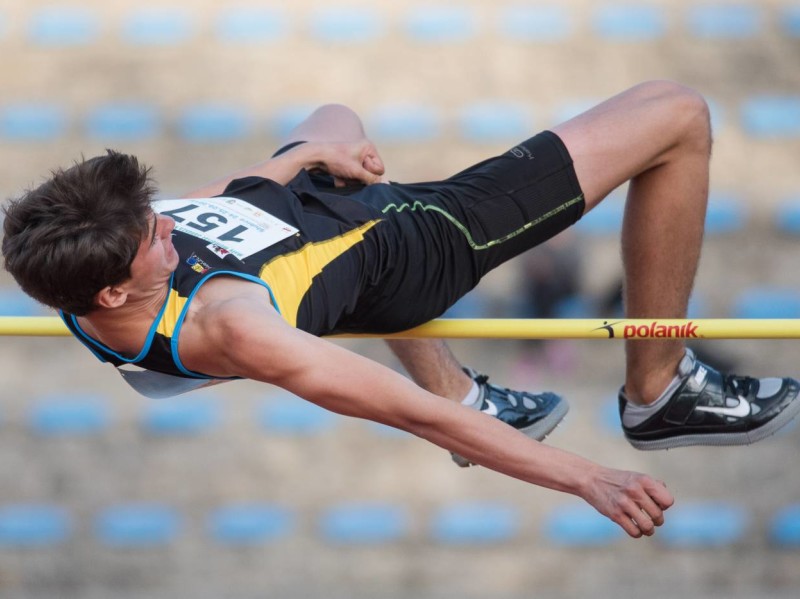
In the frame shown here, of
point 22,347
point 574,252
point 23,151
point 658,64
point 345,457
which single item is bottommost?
point 345,457

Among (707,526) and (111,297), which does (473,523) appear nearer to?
(707,526)

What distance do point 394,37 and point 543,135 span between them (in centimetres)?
263

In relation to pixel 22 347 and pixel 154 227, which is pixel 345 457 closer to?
pixel 22 347

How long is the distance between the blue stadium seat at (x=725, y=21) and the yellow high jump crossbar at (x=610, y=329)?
2.89m

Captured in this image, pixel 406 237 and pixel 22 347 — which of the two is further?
pixel 22 347

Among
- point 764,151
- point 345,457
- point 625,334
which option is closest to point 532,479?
point 625,334

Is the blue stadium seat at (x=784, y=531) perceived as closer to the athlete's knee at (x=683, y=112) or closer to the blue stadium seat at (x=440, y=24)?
the blue stadium seat at (x=440, y=24)

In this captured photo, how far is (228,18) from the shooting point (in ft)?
16.0

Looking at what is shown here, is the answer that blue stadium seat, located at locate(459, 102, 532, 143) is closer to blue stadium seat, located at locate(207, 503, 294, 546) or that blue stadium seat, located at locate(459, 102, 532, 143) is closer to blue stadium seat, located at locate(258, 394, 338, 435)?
blue stadium seat, located at locate(258, 394, 338, 435)

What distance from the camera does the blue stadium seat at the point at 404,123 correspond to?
15.2 feet

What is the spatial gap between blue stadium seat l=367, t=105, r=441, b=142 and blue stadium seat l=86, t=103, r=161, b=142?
0.88 metres

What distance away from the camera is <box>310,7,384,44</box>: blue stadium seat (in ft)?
15.7

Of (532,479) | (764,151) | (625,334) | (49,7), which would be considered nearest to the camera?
(532,479)

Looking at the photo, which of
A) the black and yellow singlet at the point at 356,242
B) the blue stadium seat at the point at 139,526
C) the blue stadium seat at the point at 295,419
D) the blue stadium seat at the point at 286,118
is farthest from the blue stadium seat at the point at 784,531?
the black and yellow singlet at the point at 356,242
